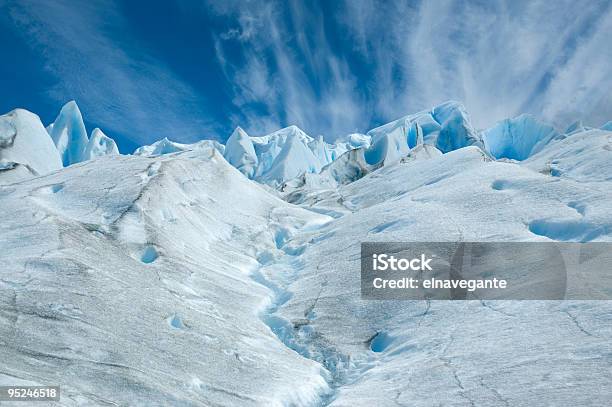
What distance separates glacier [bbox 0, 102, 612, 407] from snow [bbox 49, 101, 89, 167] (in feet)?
130

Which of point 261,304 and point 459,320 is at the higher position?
point 261,304

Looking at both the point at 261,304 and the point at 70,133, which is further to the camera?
the point at 70,133

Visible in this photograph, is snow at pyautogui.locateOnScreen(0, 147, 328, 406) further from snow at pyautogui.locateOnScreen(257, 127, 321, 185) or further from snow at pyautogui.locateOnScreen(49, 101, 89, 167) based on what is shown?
snow at pyautogui.locateOnScreen(257, 127, 321, 185)

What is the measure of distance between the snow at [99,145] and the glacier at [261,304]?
4514 cm

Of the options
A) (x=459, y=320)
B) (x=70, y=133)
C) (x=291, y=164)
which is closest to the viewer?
(x=459, y=320)

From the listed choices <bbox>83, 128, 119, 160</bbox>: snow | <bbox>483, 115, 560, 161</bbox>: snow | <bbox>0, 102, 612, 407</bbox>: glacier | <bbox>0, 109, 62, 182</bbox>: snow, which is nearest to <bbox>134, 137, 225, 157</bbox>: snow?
<bbox>83, 128, 119, 160</bbox>: snow

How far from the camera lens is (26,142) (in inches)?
1278

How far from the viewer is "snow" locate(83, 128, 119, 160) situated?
191 feet

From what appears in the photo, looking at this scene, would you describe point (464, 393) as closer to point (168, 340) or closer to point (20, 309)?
point (168, 340)

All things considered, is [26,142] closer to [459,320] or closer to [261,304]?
[261,304]

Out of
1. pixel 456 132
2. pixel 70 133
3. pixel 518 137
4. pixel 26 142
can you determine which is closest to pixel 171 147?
pixel 70 133

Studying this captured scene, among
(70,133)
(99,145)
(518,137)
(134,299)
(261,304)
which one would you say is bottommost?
(134,299)

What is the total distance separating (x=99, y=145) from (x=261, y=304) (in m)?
58.7

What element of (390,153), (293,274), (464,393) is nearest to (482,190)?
(293,274)
